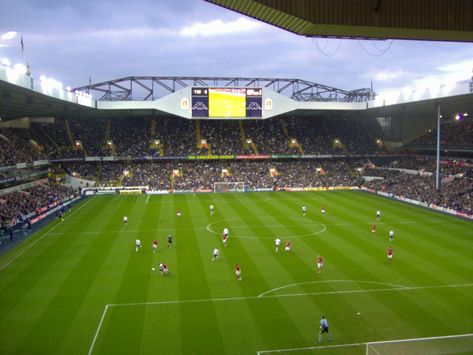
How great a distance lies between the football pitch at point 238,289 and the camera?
51.1 ft

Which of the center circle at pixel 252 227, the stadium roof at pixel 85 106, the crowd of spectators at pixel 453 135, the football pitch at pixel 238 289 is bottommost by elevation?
the football pitch at pixel 238 289

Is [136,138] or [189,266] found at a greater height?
[136,138]

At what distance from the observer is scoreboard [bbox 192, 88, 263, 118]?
2301 inches

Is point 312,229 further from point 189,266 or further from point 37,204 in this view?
point 37,204

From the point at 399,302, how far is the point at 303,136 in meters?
53.8

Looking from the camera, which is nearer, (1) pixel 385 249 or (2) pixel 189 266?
(2) pixel 189 266

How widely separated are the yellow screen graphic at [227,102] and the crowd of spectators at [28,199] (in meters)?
22.1

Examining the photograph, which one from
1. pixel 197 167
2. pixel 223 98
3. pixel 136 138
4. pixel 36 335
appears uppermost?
pixel 223 98

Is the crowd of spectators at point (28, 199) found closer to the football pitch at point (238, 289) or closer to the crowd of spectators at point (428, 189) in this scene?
the football pitch at point (238, 289)

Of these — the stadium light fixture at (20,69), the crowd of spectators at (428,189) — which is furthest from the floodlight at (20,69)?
the crowd of spectators at (428,189)

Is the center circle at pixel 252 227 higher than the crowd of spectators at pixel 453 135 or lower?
lower

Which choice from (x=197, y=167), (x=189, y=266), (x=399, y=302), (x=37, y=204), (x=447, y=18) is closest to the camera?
(x=447, y=18)

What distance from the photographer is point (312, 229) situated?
34406mm

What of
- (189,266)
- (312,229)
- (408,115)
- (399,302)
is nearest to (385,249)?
(312,229)
